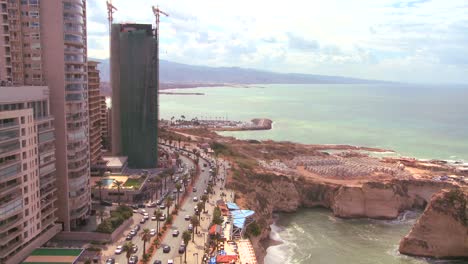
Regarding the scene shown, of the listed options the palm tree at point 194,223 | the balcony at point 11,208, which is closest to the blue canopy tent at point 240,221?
the palm tree at point 194,223

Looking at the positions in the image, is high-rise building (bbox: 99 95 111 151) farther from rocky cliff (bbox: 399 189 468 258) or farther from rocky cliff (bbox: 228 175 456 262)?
rocky cliff (bbox: 399 189 468 258)

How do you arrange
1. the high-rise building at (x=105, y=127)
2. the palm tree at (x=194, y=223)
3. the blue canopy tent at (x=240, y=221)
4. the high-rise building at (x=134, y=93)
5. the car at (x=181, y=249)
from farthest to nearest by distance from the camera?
the high-rise building at (x=105, y=127), the high-rise building at (x=134, y=93), the blue canopy tent at (x=240, y=221), the palm tree at (x=194, y=223), the car at (x=181, y=249)

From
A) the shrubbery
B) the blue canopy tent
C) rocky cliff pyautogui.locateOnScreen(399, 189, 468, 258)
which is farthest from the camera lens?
rocky cliff pyautogui.locateOnScreen(399, 189, 468, 258)

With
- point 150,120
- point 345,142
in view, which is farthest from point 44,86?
point 345,142

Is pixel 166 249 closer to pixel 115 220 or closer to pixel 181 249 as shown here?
pixel 181 249

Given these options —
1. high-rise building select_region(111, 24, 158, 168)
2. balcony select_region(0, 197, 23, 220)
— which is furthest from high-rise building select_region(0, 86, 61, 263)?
high-rise building select_region(111, 24, 158, 168)

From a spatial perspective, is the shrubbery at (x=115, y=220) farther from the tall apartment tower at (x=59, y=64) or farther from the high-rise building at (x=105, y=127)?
the high-rise building at (x=105, y=127)
